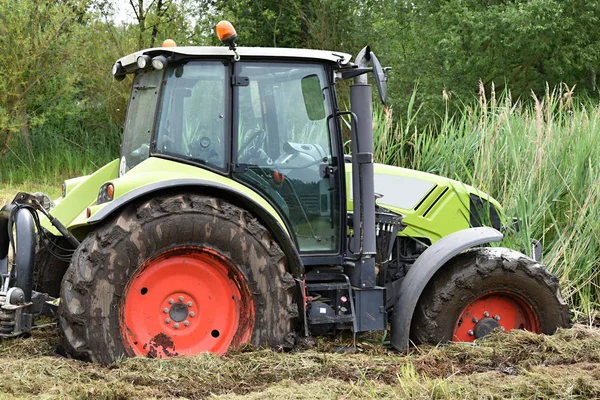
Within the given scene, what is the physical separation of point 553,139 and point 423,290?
8.58ft

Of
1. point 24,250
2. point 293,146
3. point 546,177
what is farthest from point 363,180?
point 546,177

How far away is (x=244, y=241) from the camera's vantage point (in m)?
4.38

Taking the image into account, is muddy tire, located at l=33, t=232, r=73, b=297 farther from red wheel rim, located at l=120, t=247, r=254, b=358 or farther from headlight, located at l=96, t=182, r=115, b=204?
red wheel rim, located at l=120, t=247, r=254, b=358

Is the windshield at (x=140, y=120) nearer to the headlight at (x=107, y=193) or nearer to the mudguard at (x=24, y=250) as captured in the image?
the headlight at (x=107, y=193)

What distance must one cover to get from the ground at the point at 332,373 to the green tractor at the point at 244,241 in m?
0.16

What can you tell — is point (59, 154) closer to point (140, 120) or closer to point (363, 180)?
point (140, 120)

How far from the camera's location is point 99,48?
15242mm

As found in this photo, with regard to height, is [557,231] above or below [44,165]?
below

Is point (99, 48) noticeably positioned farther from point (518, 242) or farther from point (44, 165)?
point (518, 242)

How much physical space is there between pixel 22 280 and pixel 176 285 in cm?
83

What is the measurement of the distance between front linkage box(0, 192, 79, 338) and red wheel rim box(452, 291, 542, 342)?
2.37m

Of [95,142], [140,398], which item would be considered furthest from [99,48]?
[140,398]

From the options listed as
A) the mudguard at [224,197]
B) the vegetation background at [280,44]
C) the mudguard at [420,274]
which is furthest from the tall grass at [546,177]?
the mudguard at [224,197]

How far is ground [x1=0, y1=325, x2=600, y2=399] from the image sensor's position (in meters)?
3.81
